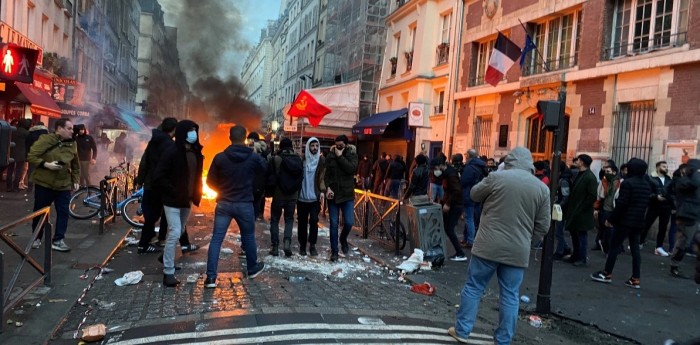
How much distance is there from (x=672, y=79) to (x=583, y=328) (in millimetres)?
7618

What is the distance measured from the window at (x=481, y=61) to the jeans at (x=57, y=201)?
533 inches

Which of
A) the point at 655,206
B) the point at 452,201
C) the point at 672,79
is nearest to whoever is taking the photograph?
the point at 452,201

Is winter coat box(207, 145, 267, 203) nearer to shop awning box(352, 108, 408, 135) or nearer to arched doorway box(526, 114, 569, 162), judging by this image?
arched doorway box(526, 114, 569, 162)

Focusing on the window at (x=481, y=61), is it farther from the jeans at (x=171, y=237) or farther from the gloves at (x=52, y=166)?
the gloves at (x=52, y=166)

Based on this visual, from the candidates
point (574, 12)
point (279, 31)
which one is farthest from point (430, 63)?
point (279, 31)

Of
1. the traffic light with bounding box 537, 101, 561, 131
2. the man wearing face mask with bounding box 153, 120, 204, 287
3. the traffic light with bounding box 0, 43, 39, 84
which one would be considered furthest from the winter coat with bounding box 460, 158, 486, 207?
the traffic light with bounding box 0, 43, 39, 84

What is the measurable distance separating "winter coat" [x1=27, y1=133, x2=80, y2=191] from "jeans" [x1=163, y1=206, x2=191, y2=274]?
6.05 ft

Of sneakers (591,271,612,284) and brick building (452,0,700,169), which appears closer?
sneakers (591,271,612,284)

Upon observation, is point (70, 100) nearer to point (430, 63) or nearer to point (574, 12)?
point (430, 63)

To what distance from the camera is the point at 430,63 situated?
64.8ft

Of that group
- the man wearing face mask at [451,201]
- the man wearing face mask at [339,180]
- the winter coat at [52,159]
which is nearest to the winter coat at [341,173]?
the man wearing face mask at [339,180]

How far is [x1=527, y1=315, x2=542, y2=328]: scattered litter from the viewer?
5102mm

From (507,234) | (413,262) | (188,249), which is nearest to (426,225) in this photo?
(413,262)

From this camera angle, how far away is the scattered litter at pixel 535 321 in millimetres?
5102
